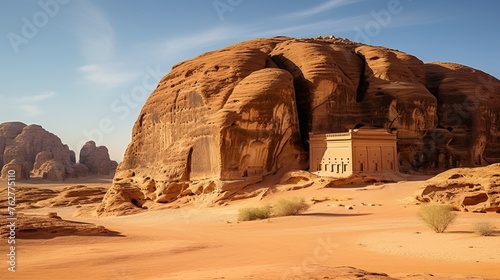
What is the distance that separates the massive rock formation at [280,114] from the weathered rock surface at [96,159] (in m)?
53.7

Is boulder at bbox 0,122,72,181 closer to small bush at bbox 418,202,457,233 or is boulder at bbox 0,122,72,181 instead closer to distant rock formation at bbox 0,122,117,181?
distant rock formation at bbox 0,122,117,181

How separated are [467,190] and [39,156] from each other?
256 ft

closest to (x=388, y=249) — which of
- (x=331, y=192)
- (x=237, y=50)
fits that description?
(x=331, y=192)

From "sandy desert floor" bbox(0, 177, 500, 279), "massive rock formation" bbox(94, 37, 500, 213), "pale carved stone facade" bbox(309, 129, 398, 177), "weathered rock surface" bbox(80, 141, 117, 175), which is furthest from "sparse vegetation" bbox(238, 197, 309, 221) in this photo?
"weathered rock surface" bbox(80, 141, 117, 175)

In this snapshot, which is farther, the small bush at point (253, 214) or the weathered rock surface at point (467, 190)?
the small bush at point (253, 214)

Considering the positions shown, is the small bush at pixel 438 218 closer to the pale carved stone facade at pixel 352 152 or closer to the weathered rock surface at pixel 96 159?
the pale carved stone facade at pixel 352 152

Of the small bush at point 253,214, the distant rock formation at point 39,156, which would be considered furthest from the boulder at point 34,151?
the small bush at point 253,214

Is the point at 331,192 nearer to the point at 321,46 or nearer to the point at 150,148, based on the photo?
the point at 321,46

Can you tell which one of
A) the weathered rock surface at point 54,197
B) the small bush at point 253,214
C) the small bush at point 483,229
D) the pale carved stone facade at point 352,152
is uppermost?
the pale carved stone facade at point 352,152

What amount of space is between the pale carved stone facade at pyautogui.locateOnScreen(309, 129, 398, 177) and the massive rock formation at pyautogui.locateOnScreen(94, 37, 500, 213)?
2.07 metres

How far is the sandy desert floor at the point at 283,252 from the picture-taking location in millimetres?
10078

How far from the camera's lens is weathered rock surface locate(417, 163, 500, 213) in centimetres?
2092

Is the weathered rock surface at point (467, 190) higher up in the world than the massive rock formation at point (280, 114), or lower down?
lower down

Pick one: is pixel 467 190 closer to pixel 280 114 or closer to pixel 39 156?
pixel 280 114
